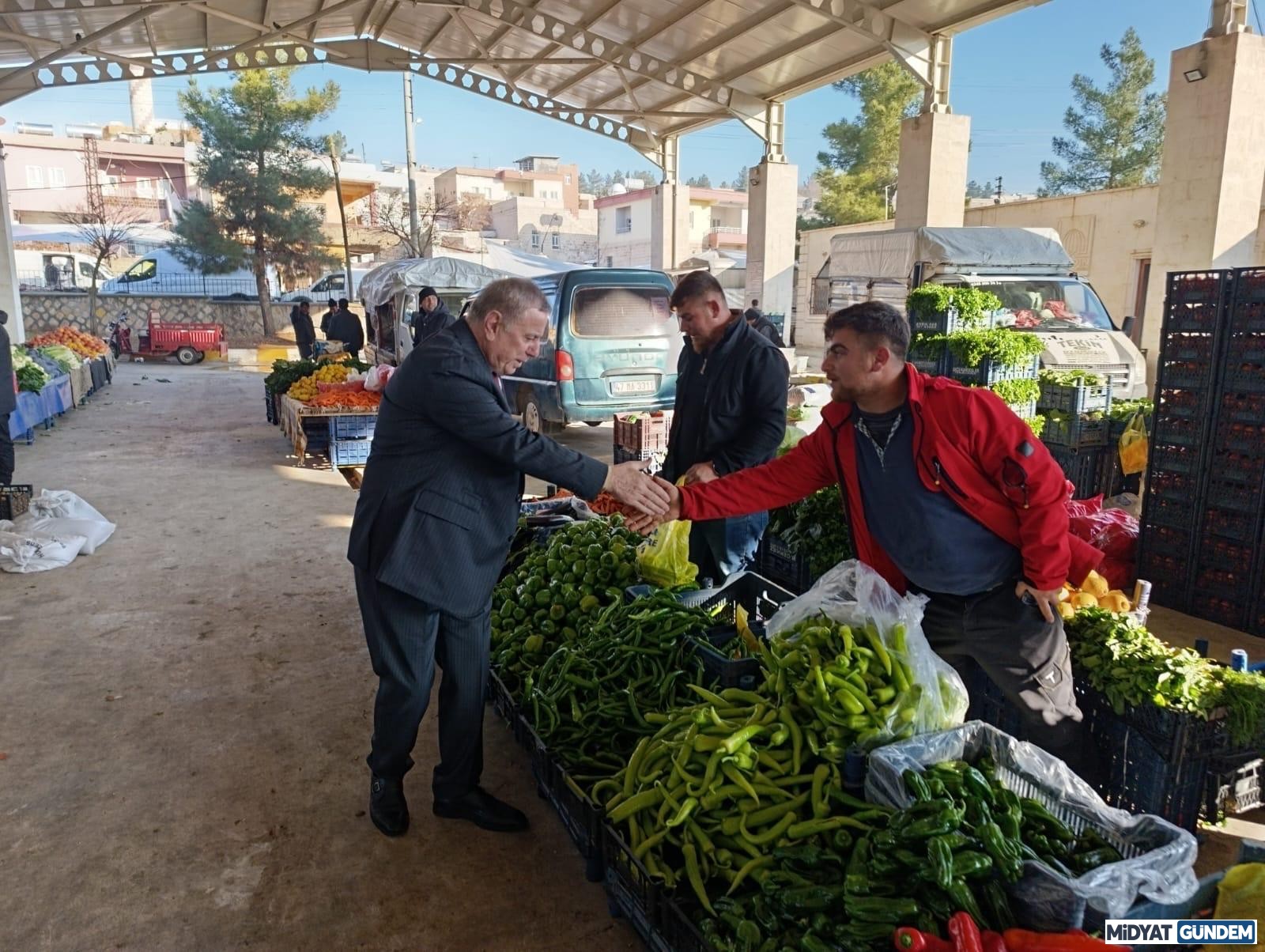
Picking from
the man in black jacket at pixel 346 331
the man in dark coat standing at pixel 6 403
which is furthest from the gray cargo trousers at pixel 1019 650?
the man in black jacket at pixel 346 331

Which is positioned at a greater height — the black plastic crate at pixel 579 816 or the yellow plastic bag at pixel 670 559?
the yellow plastic bag at pixel 670 559

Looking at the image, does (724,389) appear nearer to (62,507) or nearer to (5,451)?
(62,507)

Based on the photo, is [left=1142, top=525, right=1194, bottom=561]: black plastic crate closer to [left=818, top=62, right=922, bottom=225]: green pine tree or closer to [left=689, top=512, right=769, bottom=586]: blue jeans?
[left=689, top=512, right=769, bottom=586]: blue jeans

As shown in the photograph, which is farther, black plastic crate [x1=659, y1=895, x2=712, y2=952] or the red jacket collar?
the red jacket collar

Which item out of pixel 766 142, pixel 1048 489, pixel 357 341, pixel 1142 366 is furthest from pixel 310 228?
pixel 1048 489

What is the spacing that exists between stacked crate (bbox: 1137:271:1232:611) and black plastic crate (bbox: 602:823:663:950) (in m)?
4.81

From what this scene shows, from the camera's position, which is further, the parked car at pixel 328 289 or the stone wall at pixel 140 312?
the parked car at pixel 328 289

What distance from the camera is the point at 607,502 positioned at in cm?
615

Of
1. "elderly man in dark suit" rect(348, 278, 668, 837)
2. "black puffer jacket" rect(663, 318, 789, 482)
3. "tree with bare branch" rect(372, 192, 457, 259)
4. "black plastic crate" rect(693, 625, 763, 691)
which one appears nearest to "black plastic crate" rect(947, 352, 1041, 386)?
"black puffer jacket" rect(663, 318, 789, 482)

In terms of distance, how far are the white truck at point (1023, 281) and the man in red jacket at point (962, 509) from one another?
7.46m

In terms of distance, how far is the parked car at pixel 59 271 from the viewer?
109ft

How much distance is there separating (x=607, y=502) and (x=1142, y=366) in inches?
307

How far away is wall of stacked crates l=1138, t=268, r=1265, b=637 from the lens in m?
5.40

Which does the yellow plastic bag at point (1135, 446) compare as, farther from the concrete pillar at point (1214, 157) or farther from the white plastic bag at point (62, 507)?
the white plastic bag at point (62, 507)
